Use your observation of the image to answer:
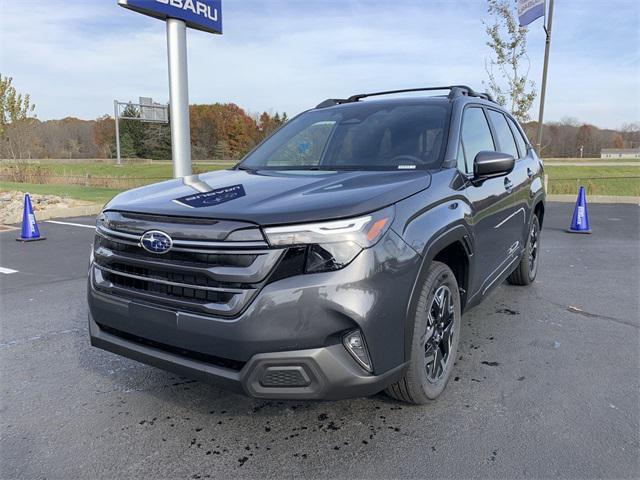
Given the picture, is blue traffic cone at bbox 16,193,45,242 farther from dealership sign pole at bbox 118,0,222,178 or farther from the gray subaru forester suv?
the gray subaru forester suv

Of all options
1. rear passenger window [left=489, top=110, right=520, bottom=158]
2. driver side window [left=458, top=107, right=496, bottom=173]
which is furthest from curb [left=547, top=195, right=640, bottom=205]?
driver side window [left=458, top=107, right=496, bottom=173]

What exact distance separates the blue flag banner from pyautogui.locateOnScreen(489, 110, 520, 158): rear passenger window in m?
10.7

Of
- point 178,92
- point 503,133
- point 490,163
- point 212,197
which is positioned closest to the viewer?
point 212,197

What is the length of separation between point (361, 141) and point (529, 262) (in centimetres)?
287

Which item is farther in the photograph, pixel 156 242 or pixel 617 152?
pixel 617 152

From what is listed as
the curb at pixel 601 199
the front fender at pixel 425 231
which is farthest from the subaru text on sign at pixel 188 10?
the curb at pixel 601 199

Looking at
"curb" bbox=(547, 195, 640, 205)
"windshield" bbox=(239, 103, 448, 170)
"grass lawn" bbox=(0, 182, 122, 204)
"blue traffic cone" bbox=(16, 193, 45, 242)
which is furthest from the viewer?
"grass lawn" bbox=(0, 182, 122, 204)

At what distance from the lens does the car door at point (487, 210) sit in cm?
339

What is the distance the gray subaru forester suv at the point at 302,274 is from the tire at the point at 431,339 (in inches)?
0.5

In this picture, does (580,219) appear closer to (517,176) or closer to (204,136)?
(517,176)

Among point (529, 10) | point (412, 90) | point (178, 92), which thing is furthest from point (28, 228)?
point (529, 10)

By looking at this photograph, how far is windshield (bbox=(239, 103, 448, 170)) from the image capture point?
332cm

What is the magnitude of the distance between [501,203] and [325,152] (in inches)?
55.9

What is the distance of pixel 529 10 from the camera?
13.6 m
